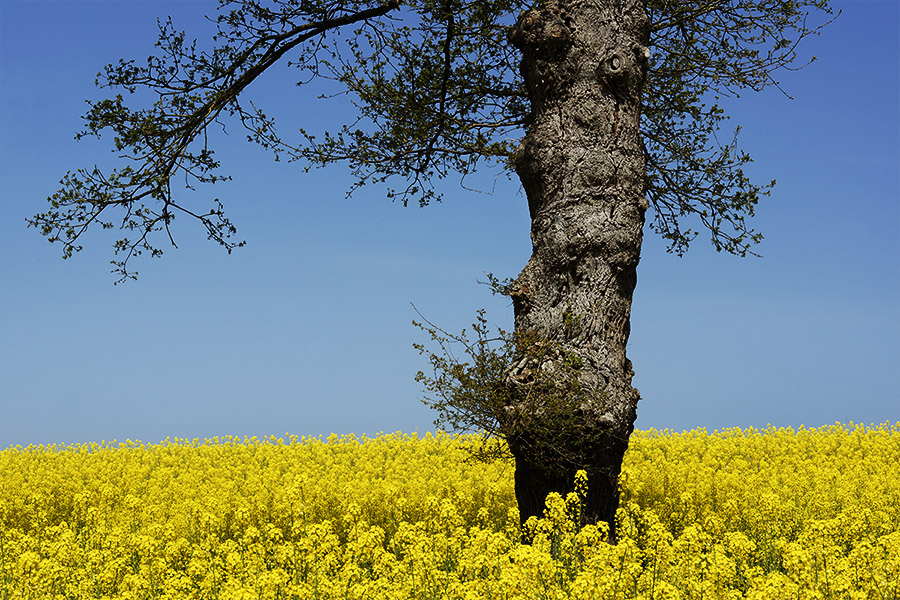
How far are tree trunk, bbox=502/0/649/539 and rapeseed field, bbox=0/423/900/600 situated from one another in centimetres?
71

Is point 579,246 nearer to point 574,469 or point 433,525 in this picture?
point 574,469

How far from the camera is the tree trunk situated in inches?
365

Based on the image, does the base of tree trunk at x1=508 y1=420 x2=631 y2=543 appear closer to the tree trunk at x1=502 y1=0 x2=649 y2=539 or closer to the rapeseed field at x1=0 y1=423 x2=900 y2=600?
the tree trunk at x1=502 y1=0 x2=649 y2=539

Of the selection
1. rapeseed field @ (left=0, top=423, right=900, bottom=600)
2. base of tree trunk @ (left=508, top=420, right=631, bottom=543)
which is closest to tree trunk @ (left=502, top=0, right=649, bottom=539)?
base of tree trunk @ (left=508, top=420, right=631, bottom=543)

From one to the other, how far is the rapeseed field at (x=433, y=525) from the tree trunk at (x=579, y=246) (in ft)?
2.33

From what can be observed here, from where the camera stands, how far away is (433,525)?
391 inches

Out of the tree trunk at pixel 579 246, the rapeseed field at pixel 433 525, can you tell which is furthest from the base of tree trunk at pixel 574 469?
the rapeseed field at pixel 433 525

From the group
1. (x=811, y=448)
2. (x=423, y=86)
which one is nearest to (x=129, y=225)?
(x=423, y=86)

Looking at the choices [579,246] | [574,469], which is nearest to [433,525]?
[574,469]

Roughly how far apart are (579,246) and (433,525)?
3.85 m

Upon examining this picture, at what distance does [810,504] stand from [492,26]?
843cm

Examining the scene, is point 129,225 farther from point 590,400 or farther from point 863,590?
point 863,590

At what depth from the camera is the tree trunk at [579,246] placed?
30.4ft

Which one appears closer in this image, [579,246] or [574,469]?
[574,469]
